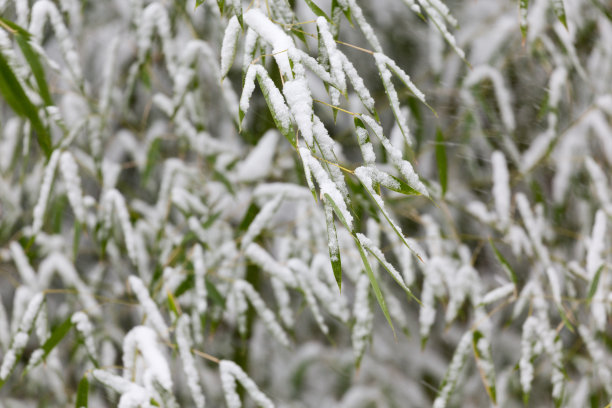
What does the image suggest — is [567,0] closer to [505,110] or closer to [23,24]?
[505,110]

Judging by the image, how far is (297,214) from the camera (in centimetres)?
98

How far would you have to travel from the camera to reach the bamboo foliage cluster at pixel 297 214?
70cm

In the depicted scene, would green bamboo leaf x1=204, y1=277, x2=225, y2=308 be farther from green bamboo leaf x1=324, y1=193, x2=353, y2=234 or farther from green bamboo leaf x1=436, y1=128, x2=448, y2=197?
green bamboo leaf x1=324, y1=193, x2=353, y2=234

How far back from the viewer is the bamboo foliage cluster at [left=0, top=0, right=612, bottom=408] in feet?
2.31

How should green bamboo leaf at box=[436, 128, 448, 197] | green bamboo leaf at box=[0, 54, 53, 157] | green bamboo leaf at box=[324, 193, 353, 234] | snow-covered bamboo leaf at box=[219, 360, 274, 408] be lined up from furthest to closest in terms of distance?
green bamboo leaf at box=[436, 128, 448, 197] < snow-covered bamboo leaf at box=[219, 360, 274, 408] < green bamboo leaf at box=[0, 54, 53, 157] < green bamboo leaf at box=[324, 193, 353, 234]

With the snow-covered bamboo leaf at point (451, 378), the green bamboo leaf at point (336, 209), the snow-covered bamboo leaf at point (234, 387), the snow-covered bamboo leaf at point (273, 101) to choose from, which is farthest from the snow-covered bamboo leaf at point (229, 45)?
the snow-covered bamboo leaf at point (451, 378)

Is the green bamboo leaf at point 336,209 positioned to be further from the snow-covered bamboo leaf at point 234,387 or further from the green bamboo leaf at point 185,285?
the green bamboo leaf at point 185,285

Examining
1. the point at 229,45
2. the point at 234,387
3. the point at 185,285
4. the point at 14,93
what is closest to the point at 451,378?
the point at 234,387

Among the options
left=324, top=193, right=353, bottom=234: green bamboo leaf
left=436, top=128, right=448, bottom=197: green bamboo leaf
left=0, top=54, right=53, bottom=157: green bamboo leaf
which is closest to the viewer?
left=324, top=193, right=353, bottom=234: green bamboo leaf

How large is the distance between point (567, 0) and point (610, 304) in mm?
529

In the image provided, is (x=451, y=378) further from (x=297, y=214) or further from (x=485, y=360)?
(x=297, y=214)

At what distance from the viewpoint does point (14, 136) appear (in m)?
0.93

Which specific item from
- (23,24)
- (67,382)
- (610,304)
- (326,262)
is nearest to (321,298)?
(326,262)

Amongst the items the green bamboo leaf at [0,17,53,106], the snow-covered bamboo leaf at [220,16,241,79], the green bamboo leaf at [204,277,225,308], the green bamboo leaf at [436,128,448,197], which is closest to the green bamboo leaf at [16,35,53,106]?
the green bamboo leaf at [0,17,53,106]
